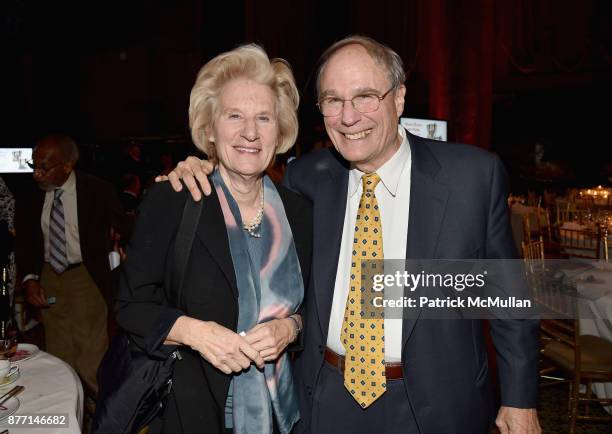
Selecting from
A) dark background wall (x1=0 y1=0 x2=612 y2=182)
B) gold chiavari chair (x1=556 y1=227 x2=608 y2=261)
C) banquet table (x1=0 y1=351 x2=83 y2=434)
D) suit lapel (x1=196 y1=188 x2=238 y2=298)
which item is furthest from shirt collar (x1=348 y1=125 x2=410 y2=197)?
dark background wall (x1=0 y1=0 x2=612 y2=182)

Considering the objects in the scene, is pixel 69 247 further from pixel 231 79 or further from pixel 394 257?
pixel 394 257

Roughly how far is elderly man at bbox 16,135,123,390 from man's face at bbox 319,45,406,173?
2485mm

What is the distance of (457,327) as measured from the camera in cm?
164

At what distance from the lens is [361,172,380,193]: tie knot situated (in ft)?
5.74

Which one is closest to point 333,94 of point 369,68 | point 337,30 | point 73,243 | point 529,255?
point 369,68

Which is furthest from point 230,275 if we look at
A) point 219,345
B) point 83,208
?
point 83,208

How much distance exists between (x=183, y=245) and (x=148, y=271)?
0.13 meters

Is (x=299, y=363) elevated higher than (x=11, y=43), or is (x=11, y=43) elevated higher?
(x=11, y=43)

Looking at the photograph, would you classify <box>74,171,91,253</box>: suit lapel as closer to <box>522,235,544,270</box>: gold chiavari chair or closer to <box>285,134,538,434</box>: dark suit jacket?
<box>285,134,538,434</box>: dark suit jacket

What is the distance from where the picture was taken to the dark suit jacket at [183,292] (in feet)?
4.91

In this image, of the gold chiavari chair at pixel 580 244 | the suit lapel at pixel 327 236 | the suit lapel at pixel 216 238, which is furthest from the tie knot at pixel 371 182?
the gold chiavari chair at pixel 580 244

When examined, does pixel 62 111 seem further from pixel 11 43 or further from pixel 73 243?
pixel 73 243

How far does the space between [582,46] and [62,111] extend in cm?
1135

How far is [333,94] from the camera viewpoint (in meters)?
1.73
